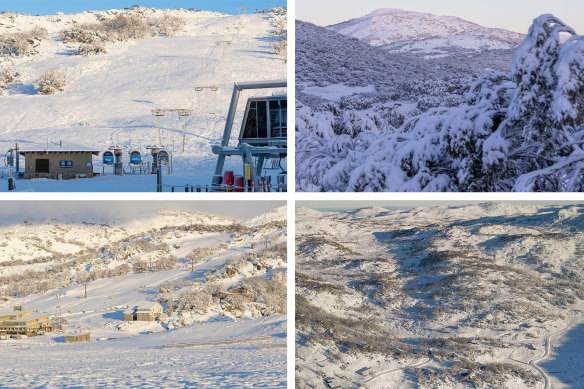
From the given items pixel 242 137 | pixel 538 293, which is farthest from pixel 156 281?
pixel 538 293

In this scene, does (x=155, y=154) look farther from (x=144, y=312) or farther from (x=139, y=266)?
(x=144, y=312)

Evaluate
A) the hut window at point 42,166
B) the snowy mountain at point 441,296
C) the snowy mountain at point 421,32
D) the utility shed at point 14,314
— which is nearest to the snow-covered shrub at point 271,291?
the snowy mountain at point 441,296

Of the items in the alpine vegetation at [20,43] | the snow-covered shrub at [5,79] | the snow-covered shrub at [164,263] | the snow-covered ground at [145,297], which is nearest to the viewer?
the snow-covered ground at [145,297]

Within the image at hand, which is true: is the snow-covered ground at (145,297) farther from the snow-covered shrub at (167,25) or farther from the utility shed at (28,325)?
the snow-covered shrub at (167,25)

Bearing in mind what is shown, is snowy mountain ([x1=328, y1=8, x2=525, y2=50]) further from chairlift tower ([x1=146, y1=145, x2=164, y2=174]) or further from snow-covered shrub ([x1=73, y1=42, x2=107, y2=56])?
snow-covered shrub ([x1=73, y1=42, x2=107, y2=56])

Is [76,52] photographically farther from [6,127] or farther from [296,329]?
[296,329]

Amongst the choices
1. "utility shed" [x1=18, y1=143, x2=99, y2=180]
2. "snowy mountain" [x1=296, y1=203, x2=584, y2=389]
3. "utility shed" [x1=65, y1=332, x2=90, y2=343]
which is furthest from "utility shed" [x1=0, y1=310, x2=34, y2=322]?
"utility shed" [x1=18, y1=143, x2=99, y2=180]

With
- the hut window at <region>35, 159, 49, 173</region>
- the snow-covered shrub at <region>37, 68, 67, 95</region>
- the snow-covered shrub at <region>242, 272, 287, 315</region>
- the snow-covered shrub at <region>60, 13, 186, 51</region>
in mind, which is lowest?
the snow-covered shrub at <region>242, 272, 287, 315</region>
